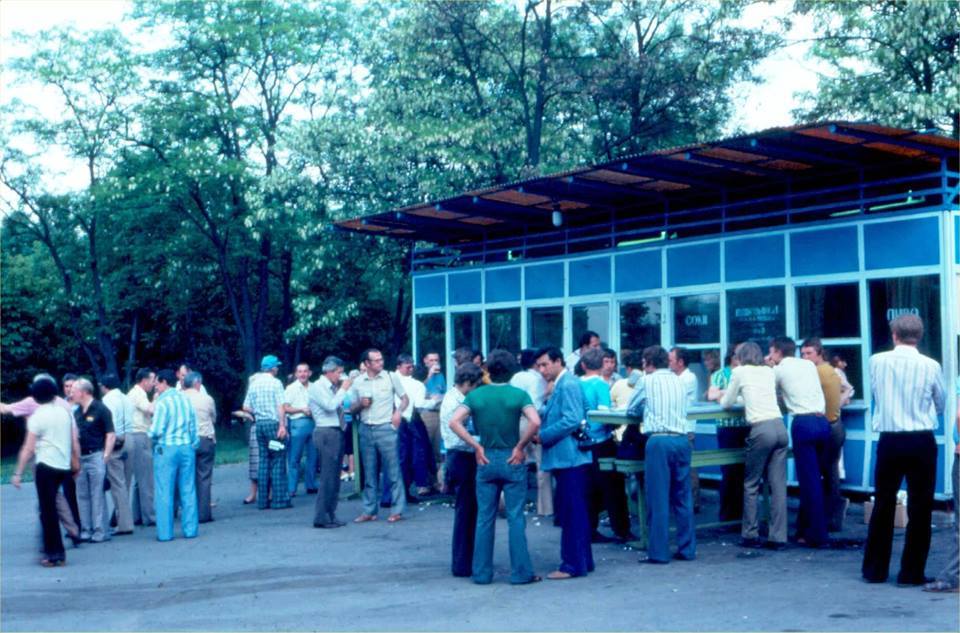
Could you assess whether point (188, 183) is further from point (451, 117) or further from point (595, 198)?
point (595, 198)

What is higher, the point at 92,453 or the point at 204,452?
the point at 92,453

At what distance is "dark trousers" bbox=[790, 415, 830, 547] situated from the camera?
10844 mm

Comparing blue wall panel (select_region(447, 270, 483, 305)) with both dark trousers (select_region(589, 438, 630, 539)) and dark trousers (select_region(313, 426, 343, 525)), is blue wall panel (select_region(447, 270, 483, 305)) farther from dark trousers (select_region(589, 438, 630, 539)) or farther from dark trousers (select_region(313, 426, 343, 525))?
dark trousers (select_region(589, 438, 630, 539))

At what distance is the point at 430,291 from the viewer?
20984 millimetres

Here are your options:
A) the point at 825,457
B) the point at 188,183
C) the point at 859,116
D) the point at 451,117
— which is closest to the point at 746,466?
the point at 825,457

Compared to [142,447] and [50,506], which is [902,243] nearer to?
[142,447]

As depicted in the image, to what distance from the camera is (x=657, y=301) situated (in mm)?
16484

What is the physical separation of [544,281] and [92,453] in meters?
7.99

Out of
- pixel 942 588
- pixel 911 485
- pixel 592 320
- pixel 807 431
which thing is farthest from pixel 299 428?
pixel 942 588

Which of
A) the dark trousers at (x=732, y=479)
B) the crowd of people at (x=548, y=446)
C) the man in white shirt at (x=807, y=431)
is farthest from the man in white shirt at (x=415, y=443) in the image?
the man in white shirt at (x=807, y=431)

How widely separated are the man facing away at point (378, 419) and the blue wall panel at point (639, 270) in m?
4.53

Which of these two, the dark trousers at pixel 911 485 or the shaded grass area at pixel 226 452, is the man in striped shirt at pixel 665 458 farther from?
the shaded grass area at pixel 226 452

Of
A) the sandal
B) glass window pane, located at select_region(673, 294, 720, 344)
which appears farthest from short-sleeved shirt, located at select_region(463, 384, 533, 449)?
Answer: glass window pane, located at select_region(673, 294, 720, 344)

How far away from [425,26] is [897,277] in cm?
1491
